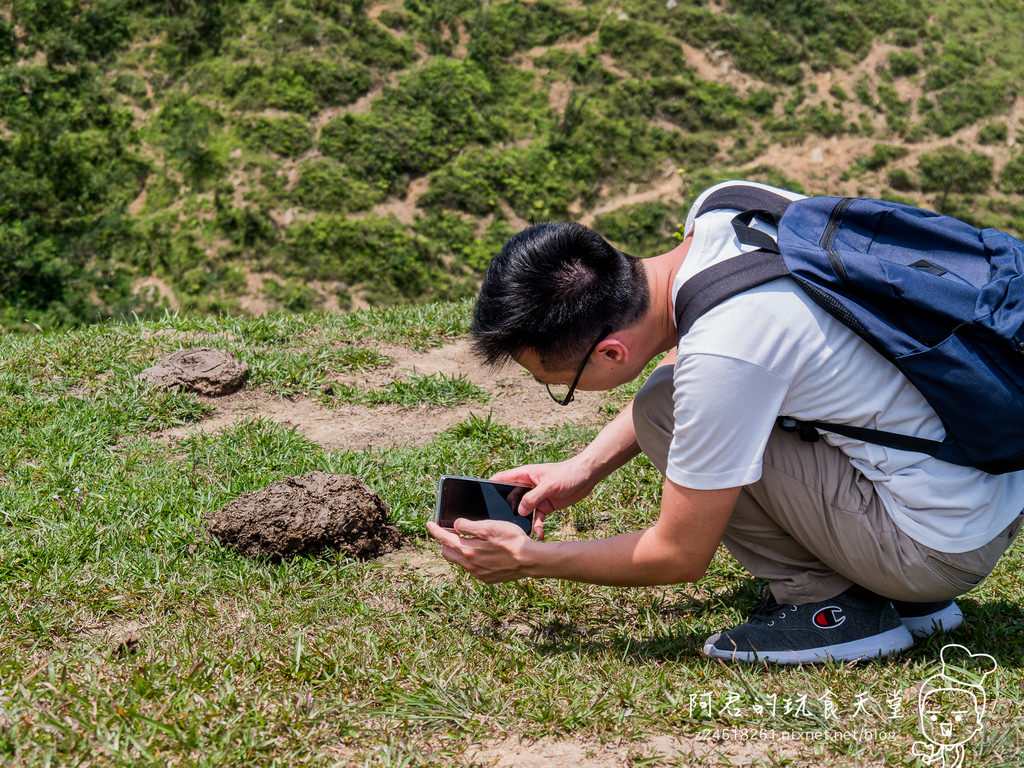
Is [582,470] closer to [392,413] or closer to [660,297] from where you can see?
[660,297]

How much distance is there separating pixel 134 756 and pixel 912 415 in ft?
6.02

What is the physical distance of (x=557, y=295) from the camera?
2152 millimetres

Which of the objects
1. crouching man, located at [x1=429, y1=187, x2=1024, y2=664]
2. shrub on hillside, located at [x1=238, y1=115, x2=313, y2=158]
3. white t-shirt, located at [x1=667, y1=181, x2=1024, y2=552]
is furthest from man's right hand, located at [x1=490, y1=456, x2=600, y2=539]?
shrub on hillside, located at [x1=238, y1=115, x2=313, y2=158]

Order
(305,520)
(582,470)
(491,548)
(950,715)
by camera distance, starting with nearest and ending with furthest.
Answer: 1. (950,715)
2. (491,548)
3. (582,470)
4. (305,520)

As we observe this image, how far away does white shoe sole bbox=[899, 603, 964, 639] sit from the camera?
2.52 metres

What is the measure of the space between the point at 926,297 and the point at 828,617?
3.05ft

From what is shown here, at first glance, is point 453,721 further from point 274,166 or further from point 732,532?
point 274,166

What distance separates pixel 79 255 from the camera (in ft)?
30.9

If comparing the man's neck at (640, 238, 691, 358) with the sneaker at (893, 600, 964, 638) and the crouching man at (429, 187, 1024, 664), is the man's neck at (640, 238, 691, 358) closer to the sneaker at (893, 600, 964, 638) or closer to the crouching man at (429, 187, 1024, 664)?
the crouching man at (429, 187, 1024, 664)

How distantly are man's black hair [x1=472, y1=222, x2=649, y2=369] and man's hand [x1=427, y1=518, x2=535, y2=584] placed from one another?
17.5 inches

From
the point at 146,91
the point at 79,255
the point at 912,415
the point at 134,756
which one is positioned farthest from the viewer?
the point at 146,91

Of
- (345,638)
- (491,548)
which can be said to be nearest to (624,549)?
(491,548)

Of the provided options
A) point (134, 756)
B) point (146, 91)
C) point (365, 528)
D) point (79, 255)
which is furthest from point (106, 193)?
point (134, 756)

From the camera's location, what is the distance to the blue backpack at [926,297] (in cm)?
199
